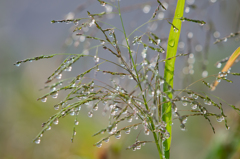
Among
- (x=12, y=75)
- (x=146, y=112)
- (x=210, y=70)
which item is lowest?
(x=146, y=112)

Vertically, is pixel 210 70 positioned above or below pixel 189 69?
above

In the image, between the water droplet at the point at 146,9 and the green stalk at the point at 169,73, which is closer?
the green stalk at the point at 169,73

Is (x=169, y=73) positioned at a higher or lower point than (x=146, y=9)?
lower

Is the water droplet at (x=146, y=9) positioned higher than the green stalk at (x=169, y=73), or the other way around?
the water droplet at (x=146, y=9)

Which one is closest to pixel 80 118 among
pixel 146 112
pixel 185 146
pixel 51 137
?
pixel 51 137

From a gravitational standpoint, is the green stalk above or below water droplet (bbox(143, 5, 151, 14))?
below

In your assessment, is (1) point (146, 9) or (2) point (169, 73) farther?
(1) point (146, 9)

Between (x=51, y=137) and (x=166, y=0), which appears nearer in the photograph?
(x=166, y=0)

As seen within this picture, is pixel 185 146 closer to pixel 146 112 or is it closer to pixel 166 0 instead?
pixel 166 0

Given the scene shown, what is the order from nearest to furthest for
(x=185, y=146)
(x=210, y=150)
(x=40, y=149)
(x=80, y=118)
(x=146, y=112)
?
(x=146, y=112) → (x=210, y=150) → (x=40, y=149) → (x=185, y=146) → (x=80, y=118)

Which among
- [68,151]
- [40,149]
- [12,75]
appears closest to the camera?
[68,151]

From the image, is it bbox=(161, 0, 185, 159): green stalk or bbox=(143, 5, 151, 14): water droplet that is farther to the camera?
bbox=(143, 5, 151, 14): water droplet
